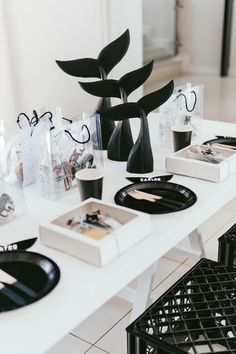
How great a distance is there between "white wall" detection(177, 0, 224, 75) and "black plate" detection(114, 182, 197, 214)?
659 cm

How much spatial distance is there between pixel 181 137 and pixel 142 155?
0.70 ft

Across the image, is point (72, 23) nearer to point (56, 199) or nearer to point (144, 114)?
point (144, 114)

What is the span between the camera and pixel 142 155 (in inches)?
58.7

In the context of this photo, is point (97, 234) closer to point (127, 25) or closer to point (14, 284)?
point (14, 284)

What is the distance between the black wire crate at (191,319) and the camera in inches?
42.8

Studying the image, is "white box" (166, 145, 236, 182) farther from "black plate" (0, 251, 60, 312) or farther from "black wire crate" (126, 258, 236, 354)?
"black plate" (0, 251, 60, 312)

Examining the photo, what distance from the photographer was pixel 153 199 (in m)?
1.28

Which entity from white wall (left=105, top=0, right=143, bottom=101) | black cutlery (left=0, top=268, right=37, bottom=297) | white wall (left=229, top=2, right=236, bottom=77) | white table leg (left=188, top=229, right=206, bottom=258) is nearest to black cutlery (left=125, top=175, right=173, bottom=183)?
black cutlery (left=0, top=268, right=37, bottom=297)

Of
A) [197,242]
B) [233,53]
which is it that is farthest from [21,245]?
[233,53]

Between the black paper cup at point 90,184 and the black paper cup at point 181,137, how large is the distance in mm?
472

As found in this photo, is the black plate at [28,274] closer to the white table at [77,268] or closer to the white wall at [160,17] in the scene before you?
the white table at [77,268]

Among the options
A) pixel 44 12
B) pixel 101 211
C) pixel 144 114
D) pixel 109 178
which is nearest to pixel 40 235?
pixel 101 211

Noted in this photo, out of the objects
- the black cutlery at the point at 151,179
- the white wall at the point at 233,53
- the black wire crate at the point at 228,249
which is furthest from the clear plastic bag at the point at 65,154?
the white wall at the point at 233,53

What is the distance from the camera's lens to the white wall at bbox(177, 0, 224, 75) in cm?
728
